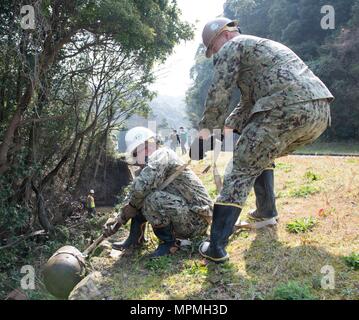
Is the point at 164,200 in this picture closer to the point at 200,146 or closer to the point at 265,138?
the point at 200,146

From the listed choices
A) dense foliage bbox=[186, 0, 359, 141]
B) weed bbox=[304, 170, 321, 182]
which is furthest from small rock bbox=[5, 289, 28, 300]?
dense foliage bbox=[186, 0, 359, 141]

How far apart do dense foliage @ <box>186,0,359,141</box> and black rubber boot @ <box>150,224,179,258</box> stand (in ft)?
61.8

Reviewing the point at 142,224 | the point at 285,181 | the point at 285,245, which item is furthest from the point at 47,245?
the point at 285,245

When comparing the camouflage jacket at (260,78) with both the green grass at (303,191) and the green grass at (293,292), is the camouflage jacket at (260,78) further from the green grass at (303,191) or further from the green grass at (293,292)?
the green grass at (303,191)

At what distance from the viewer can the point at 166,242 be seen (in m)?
4.36

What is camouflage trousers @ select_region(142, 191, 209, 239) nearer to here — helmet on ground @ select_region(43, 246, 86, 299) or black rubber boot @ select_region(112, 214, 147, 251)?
black rubber boot @ select_region(112, 214, 147, 251)

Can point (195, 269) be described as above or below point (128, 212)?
below

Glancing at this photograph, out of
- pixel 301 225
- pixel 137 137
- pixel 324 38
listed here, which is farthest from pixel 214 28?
pixel 324 38

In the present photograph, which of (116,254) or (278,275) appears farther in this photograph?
(116,254)

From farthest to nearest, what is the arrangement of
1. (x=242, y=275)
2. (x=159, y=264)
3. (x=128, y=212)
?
(x=128, y=212) → (x=159, y=264) → (x=242, y=275)

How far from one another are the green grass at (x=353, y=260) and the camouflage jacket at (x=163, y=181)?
1.53 meters

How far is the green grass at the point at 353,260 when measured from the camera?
3.35 meters

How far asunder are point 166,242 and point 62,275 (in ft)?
3.71

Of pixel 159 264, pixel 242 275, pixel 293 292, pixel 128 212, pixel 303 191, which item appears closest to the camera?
pixel 293 292
